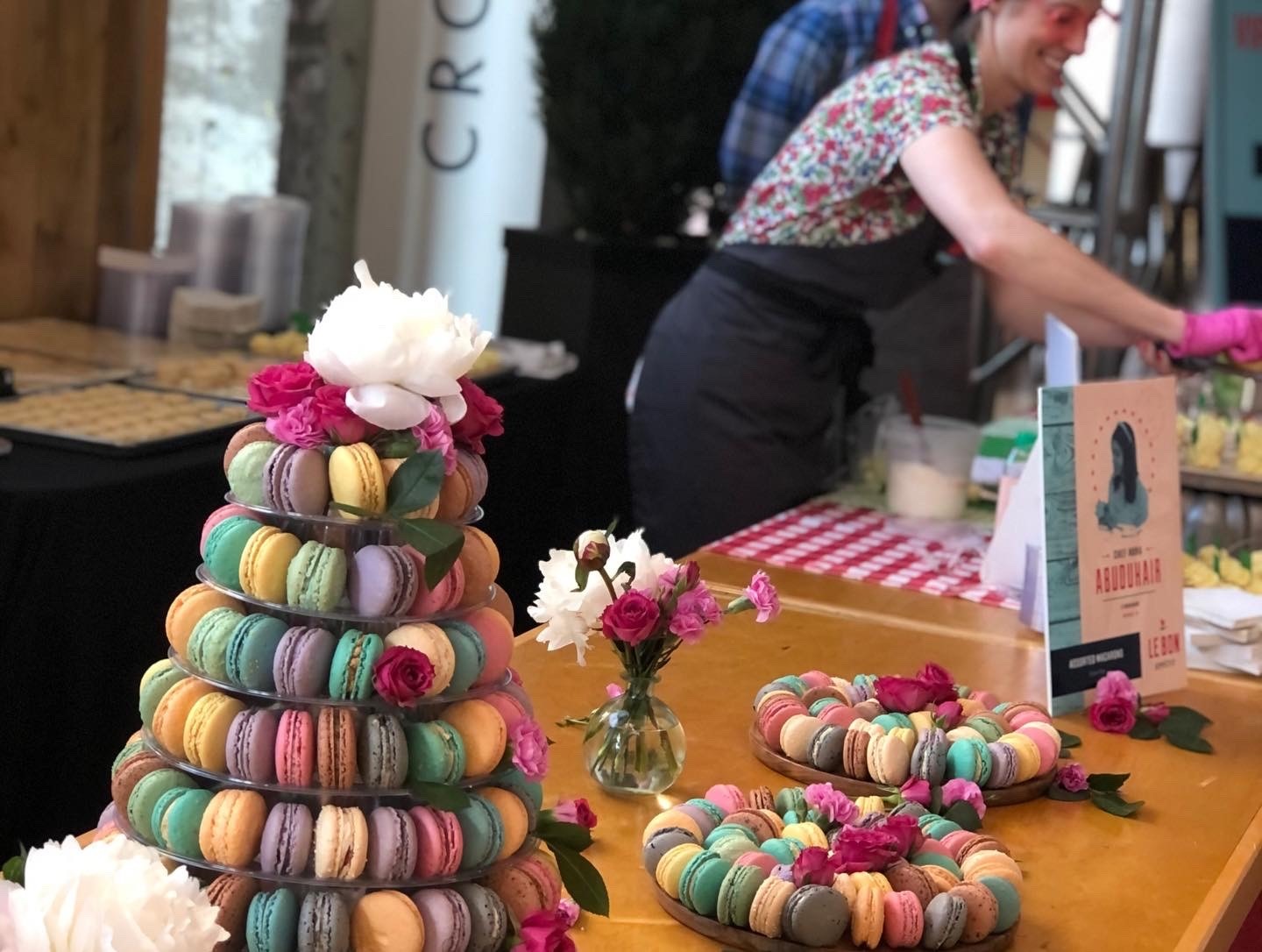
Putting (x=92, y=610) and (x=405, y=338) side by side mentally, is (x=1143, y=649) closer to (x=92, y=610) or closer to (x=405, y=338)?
(x=405, y=338)

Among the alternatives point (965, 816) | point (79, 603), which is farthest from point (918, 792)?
point (79, 603)

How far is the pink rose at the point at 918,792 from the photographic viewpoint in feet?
4.06

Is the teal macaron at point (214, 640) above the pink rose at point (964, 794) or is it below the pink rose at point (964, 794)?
above

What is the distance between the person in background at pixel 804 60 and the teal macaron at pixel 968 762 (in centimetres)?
224

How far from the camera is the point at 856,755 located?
131cm

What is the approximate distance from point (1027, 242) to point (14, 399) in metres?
1.56

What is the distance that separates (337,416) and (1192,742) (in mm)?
1047

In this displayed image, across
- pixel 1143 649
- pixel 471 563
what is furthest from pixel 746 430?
pixel 471 563

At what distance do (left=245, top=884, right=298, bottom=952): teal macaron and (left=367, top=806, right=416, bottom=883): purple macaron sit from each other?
0.04 meters

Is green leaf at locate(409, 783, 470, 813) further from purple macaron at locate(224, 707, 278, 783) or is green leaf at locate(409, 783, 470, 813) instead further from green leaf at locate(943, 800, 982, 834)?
green leaf at locate(943, 800, 982, 834)

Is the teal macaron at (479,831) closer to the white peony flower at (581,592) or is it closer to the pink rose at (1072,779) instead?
the white peony flower at (581,592)

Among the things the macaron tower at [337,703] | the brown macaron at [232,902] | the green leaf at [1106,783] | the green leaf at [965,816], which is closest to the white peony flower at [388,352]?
the macaron tower at [337,703]

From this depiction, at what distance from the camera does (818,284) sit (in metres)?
2.63

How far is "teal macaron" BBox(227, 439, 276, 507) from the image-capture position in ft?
2.71
